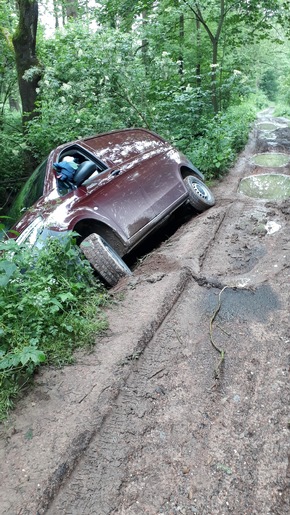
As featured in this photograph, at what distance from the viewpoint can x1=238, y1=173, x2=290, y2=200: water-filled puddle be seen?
617cm

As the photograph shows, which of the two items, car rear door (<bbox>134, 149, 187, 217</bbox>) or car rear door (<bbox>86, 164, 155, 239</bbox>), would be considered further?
car rear door (<bbox>134, 149, 187, 217</bbox>)

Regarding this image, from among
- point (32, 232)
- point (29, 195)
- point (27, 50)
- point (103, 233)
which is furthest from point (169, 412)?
point (27, 50)

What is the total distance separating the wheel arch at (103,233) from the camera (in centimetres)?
406

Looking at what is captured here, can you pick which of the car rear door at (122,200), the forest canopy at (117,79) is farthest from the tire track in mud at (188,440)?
the forest canopy at (117,79)

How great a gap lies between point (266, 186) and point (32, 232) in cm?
463

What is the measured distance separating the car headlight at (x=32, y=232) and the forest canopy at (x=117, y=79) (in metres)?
3.58

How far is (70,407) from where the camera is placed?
8.05ft

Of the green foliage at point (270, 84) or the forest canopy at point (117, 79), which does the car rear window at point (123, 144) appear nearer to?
the forest canopy at point (117, 79)

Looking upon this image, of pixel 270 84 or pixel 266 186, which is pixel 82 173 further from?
pixel 270 84

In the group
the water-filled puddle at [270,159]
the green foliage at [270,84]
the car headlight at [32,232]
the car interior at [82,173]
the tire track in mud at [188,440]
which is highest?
the car interior at [82,173]

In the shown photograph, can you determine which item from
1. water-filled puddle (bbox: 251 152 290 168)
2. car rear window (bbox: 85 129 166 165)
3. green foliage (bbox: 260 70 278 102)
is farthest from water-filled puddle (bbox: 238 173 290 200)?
green foliage (bbox: 260 70 278 102)

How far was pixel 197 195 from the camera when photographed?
5.37 meters

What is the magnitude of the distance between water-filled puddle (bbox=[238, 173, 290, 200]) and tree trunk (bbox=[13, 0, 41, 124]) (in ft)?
16.5

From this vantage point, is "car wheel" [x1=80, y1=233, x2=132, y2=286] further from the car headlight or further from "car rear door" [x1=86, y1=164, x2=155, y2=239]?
the car headlight
